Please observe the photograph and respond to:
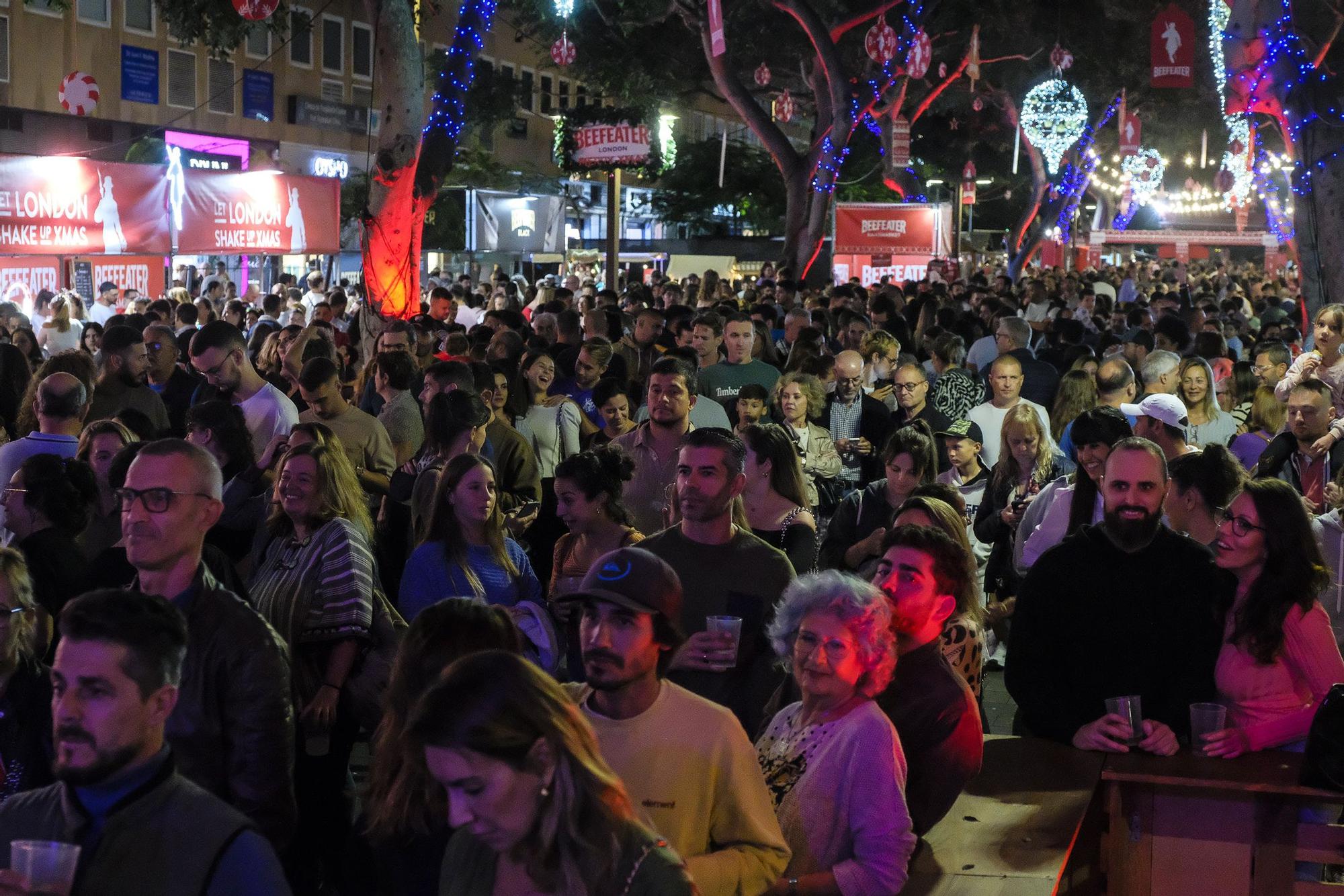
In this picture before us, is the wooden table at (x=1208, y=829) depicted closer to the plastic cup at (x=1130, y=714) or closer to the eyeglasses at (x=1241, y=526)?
the plastic cup at (x=1130, y=714)

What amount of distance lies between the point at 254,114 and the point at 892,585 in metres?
39.2

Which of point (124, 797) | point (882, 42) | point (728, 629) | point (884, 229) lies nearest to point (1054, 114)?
point (884, 229)

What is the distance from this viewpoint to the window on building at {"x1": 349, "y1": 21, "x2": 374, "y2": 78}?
147ft

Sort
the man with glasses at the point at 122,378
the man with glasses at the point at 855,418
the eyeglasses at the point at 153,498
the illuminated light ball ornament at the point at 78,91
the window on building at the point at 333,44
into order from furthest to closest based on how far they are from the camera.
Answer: the window on building at the point at 333,44, the illuminated light ball ornament at the point at 78,91, the man with glasses at the point at 855,418, the man with glasses at the point at 122,378, the eyeglasses at the point at 153,498

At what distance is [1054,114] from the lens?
34906 mm

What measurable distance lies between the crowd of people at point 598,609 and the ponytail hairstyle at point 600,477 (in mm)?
21

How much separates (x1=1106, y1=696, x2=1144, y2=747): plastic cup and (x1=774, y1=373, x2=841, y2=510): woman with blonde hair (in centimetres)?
392

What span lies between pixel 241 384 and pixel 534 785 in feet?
20.4

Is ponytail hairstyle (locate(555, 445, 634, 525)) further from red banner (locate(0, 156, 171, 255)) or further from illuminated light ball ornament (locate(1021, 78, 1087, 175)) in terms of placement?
Result: illuminated light ball ornament (locate(1021, 78, 1087, 175))

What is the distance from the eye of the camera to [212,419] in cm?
665

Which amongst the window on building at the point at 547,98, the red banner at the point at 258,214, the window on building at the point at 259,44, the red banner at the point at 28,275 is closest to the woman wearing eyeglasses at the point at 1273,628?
the red banner at the point at 28,275

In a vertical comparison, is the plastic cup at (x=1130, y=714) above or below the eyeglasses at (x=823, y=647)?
below

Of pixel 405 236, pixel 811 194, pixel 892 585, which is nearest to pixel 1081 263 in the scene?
pixel 811 194

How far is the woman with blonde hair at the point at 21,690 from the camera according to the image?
12.8ft
